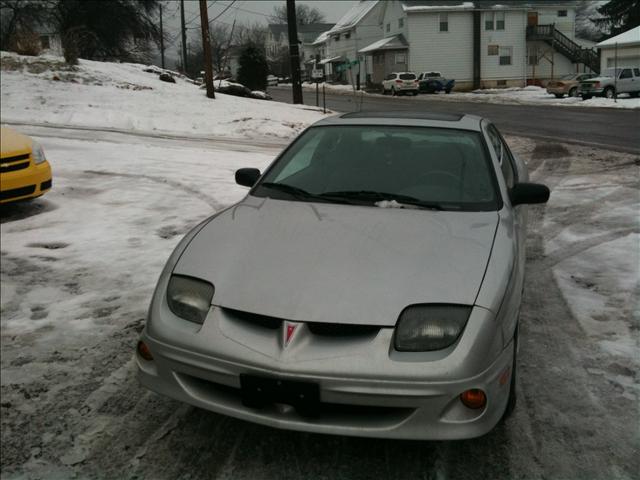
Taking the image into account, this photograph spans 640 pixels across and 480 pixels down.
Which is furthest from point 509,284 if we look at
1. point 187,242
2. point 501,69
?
point 501,69

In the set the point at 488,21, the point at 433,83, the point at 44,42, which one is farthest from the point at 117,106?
the point at 488,21

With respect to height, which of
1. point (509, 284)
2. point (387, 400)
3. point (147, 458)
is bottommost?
point (147, 458)

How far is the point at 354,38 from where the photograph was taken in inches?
2594

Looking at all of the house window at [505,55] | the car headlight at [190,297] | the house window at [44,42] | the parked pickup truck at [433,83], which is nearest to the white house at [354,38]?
the house window at [505,55]

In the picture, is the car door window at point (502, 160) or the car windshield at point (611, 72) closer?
the car door window at point (502, 160)

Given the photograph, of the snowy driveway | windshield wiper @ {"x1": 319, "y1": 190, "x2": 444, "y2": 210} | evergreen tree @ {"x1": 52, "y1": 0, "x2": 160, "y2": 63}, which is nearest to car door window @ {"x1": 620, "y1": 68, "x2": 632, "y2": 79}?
evergreen tree @ {"x1": 52, "y1": 0, "x2": 160, "y2": 63}

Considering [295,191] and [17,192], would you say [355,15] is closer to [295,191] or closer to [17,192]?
[17,192]

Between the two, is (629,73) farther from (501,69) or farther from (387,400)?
(387,400)

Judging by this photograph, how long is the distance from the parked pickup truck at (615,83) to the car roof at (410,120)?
103 ft

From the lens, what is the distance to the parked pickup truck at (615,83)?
3219cm

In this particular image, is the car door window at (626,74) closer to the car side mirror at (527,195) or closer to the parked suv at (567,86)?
the parked suv at (567,86)

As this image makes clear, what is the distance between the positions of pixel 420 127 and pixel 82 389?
268 centimetres

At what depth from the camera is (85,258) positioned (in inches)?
218

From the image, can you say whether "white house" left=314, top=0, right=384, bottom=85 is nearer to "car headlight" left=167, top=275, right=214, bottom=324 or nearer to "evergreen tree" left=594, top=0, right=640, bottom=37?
"evergreen tree" left=594, top=0, right=640, bottom=37
